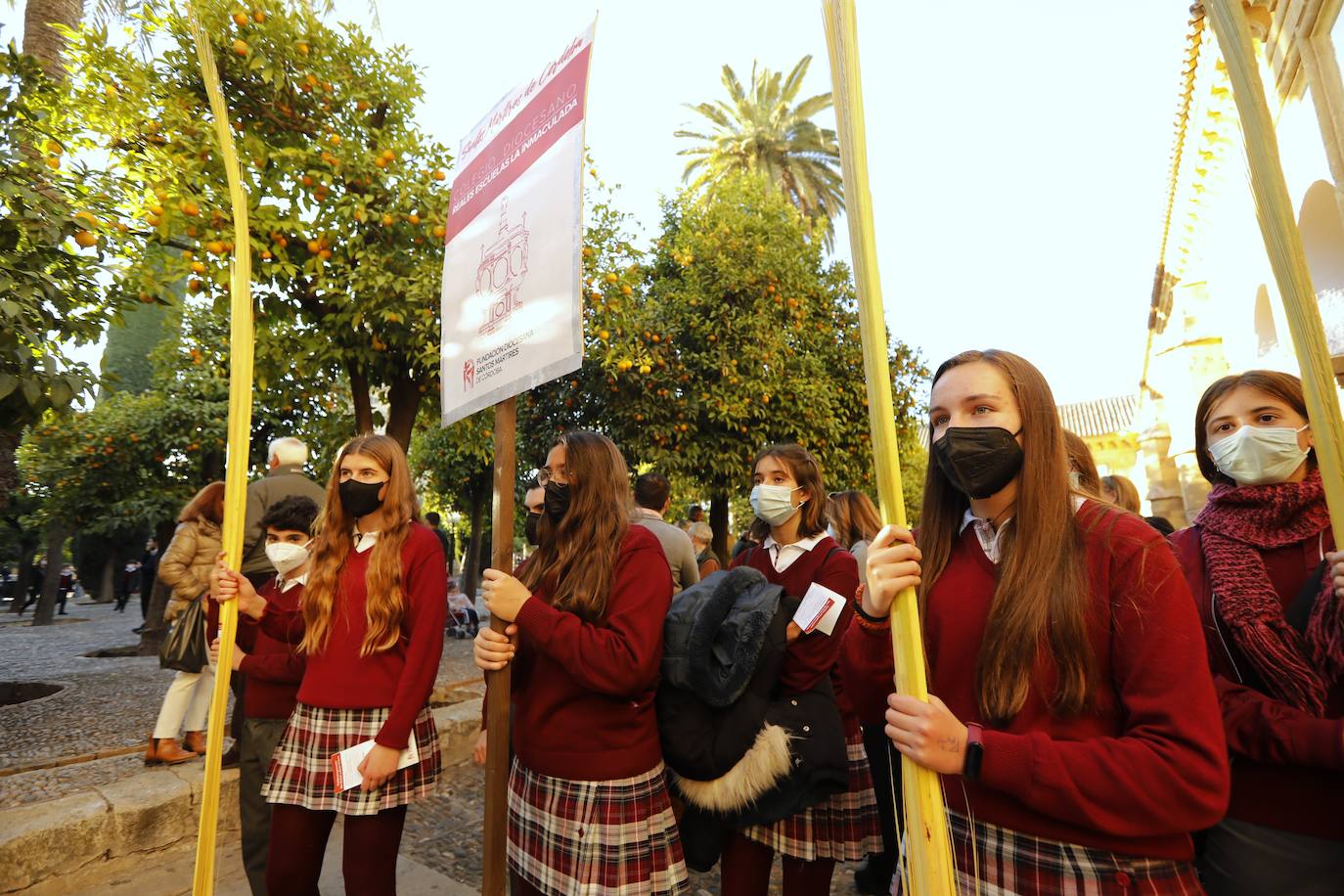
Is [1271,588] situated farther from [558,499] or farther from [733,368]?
[733,368]

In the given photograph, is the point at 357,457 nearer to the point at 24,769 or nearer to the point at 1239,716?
the point at 1239,716

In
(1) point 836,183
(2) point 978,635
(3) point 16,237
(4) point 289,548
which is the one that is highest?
(1) point 836,183

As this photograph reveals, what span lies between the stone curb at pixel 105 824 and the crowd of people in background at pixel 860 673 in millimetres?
570

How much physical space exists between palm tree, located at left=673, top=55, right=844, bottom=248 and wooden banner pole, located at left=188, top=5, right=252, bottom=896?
2059cm

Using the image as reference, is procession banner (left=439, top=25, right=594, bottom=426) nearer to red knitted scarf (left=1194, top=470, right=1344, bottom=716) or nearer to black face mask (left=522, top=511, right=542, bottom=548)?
black face mask (left=522, top=511, right=542, bottom=548)

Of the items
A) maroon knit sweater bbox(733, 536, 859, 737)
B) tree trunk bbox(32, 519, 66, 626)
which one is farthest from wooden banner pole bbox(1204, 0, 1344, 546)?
tree trunk bbox(32, 519, 66, 626)

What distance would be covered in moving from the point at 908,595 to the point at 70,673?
9694mm

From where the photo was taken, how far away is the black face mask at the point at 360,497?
2.67 m

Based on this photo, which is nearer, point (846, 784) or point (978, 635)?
point (978, 635)

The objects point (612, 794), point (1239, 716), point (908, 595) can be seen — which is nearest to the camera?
point (908, 595)

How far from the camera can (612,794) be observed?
2.20m

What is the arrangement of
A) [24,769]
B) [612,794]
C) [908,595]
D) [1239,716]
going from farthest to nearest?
1. [24,769]
2. [612,794]
3. [1239,716]
4. [908,595]

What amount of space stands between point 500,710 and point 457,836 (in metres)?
2.66

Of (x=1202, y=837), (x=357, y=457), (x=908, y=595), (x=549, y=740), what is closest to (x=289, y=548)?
(x=357, y=457)
